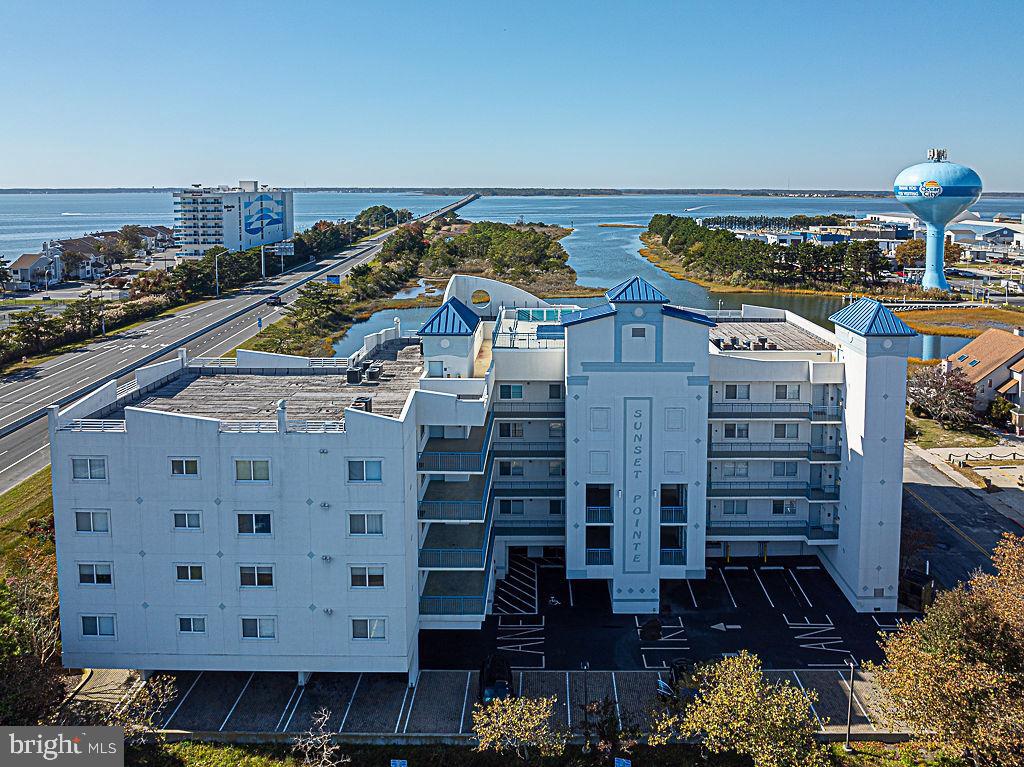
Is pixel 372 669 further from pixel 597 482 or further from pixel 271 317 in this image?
pixel 271 317

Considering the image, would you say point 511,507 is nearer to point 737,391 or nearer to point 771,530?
point 737,391

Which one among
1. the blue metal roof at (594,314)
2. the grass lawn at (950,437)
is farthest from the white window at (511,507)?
the grass lawn at (950,437)

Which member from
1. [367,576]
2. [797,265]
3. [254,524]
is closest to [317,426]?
[254,524]

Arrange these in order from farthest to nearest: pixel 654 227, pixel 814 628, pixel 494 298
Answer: pixel 654 227
pixel 494 298
pixel 814 628

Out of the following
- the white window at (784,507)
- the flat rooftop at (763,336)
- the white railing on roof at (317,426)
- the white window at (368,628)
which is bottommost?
the white window at (368,628)

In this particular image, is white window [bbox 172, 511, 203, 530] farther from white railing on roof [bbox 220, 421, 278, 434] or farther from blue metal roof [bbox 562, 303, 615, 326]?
blue metal roof [bbox 562, 303, 615, 326]

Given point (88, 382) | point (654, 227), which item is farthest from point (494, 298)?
point (654, 227)

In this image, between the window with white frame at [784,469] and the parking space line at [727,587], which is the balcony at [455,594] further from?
the window with white frame at [784,469]
